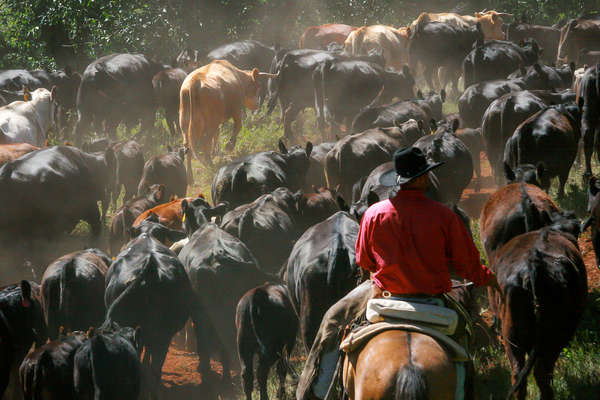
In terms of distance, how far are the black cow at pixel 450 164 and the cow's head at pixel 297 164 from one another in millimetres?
2145

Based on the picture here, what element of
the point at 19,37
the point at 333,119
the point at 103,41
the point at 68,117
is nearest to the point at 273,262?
the point at 333,119

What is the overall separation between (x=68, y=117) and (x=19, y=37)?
20.3 ft

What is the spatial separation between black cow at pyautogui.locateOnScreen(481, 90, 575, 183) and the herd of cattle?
3 centimetres

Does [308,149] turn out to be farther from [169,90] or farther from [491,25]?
[491,25]

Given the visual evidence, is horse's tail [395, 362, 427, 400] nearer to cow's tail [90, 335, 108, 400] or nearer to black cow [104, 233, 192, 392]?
cow's tail [90, 335, 108, 400]

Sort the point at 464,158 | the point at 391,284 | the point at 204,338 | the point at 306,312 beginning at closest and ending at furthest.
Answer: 1. the point at 391,284
2. the point at 306,312
3. the point at 204,338
4. the point at 464,158

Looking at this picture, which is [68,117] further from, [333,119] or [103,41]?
[333,119]

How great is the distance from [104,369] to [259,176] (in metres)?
5.55

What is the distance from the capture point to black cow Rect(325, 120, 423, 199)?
11.5 meters

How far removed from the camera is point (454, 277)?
7992 mm

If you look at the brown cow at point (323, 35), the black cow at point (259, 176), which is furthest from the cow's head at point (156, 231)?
the brown cow at point (323, 35)

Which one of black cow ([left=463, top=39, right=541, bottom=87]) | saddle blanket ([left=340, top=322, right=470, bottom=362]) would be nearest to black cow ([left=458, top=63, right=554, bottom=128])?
black cow ([left=463, top=39, right=541, bottom=87])

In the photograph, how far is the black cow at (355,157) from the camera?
37.8 feet

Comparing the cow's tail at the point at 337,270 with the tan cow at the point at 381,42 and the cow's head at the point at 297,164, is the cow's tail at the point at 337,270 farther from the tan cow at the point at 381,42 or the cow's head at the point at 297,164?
the tan cow at the point at 381,42
